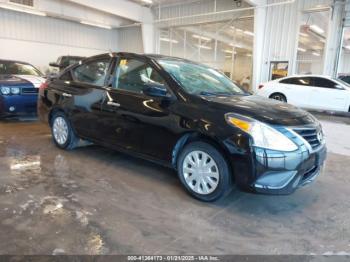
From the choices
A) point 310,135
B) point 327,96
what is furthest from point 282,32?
point 310,135

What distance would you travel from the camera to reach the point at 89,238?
221cm

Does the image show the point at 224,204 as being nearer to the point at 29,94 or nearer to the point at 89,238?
the point at 89,238

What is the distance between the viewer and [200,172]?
281cm

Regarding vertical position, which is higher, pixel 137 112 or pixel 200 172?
pixel 137 112

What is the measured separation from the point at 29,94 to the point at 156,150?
414cm

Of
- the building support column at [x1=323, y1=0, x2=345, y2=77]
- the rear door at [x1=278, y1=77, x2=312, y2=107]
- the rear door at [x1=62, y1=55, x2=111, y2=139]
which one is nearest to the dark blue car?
the rear door at [x1=62, y1=55, x2=111, y2=139]

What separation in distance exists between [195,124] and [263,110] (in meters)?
0.62

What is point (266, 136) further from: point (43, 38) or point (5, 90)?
point (43, 38)

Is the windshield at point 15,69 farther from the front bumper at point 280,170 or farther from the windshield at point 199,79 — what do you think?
the front bumper at point 280,170

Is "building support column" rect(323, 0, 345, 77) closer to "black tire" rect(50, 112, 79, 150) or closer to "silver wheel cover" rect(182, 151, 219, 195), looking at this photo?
"black tire" rect(50, 112, 79, 150)

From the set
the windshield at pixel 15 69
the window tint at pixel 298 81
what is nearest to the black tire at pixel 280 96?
the window tint at pixel 298 81

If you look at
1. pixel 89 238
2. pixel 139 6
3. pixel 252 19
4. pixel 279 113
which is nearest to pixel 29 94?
pixel 89 238

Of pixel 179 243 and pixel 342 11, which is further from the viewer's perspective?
pixel 342 11

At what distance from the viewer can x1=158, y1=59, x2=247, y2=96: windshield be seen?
10.2ft
